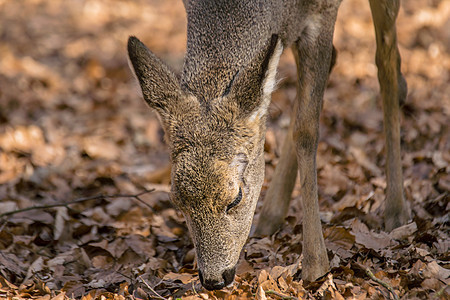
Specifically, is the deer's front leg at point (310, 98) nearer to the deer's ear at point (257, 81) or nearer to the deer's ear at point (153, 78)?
the deer's ear at point (257, 81)

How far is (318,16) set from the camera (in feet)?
15.6

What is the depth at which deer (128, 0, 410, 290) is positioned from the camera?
3.95 meters

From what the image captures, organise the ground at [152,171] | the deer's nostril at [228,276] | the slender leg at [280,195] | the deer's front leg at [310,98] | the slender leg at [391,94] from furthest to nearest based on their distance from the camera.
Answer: the slender leg at [280,195], the slender leg at [391,94], the deer's front leg at [310,98], the ground at [152,171], the deer's nostril at [228,276]

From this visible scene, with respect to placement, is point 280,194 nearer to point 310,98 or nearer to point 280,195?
point 280,195

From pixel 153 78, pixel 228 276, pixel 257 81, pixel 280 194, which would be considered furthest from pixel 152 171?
pixel 257 81

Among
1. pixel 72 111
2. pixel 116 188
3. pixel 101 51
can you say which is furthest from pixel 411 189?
pixel 101 51

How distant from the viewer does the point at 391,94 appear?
570 cm

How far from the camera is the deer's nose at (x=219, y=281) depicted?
13.0ft

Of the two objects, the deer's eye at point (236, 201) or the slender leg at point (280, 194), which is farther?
the slender leg at point (280, 194)

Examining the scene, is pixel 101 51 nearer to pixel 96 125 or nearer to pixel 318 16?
pixel 96 125

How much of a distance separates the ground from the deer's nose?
13 cm

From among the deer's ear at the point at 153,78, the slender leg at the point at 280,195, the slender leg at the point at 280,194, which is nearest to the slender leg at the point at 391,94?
the slender leg at the point at 280,194

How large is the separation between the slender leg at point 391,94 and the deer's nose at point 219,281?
6.31ft

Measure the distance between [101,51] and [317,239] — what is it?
7952mm
